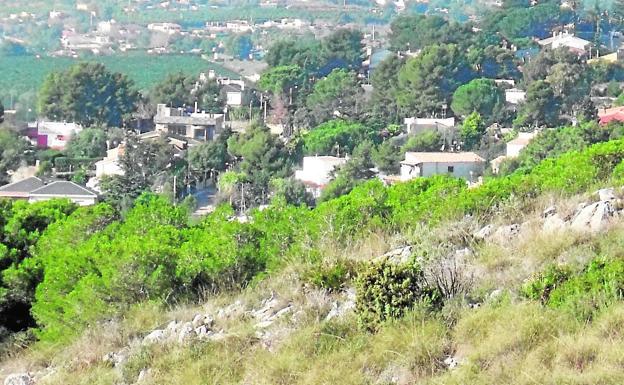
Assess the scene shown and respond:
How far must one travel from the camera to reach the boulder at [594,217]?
18.2 ft

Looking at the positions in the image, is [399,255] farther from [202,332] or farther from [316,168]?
[316,168]

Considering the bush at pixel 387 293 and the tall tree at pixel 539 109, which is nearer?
the bush at pixel 387 293

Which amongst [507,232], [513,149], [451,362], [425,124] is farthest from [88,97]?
[451,362]

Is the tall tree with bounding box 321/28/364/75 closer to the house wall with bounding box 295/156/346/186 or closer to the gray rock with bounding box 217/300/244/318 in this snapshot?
the house wall with bounding box 295/156/346/186

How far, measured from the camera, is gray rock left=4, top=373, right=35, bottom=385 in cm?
546

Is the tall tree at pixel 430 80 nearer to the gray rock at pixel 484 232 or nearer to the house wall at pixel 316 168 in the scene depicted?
the house wall at pixel 316 168

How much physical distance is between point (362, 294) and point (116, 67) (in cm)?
5780

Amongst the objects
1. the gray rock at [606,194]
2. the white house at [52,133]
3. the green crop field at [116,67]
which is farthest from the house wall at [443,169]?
the green crop field at [116,67]

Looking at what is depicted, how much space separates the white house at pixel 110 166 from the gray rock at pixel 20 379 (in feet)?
62.0

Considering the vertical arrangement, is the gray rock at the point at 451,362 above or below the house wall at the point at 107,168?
above

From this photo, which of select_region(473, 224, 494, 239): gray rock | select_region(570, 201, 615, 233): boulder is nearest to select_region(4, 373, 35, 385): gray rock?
select_region(473, 224, 494, 239): gray rock

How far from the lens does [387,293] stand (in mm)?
4926

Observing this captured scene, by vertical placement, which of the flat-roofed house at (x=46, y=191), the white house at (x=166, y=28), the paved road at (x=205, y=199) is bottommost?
the white house at (x=166, y=28)

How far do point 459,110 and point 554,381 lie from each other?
2911 centimetres
